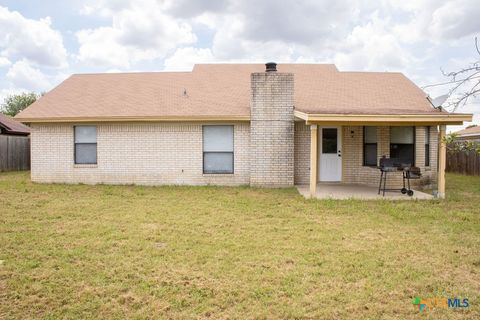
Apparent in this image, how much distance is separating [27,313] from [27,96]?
54680 millimetres

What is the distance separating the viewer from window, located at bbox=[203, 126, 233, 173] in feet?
40.1

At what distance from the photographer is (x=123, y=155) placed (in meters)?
12.4

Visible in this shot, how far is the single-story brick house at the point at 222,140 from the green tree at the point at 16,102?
4238cm

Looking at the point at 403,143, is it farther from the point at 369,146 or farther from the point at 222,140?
the point at 222,140

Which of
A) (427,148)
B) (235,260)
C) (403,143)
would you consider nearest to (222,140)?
(403,143)

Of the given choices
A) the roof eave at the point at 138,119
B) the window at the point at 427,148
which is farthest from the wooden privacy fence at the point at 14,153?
the window at the point at 427,148

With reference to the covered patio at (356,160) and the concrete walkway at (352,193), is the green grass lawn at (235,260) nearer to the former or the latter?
the concrete walkway at (352,193)

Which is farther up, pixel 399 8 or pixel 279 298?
pixel 399 8

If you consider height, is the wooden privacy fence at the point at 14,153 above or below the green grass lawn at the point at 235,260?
above

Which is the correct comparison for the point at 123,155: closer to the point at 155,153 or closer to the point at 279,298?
the point at 155,153

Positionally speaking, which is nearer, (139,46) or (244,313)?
(244,313)

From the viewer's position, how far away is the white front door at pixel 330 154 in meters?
12.5

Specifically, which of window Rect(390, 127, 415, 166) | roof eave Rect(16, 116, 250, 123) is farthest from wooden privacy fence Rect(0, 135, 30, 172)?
window Rect(390, 127, 415, 166)

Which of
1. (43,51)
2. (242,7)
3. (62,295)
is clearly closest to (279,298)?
(62,295)
